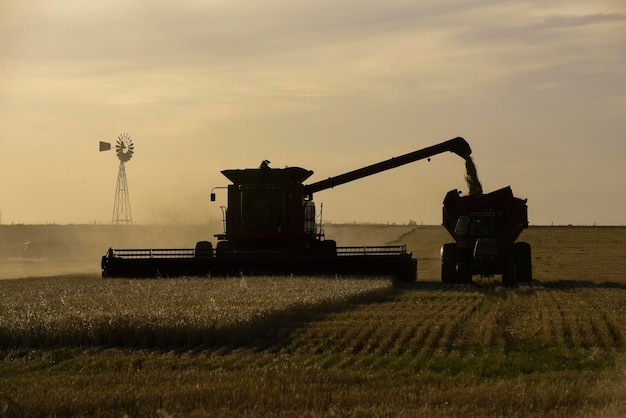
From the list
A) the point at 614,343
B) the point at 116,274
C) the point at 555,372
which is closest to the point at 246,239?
the point at 116,274

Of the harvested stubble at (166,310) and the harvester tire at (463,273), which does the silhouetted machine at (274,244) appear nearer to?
the harvester tire at (463,273)

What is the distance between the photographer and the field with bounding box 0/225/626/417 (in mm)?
12367

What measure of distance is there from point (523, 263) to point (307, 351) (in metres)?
18.7

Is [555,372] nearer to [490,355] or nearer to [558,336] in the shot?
[490,355]

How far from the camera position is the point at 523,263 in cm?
3447

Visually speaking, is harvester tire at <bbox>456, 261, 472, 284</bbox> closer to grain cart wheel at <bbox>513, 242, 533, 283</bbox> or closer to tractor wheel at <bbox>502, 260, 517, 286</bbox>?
tractor wheel at <bbox>502, 260, 517, 286</bbox>

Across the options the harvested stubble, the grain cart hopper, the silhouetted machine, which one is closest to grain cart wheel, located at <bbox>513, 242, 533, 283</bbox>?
the grain cart hopper

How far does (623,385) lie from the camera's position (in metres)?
13.1

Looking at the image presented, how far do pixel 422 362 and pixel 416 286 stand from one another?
53.4 ft

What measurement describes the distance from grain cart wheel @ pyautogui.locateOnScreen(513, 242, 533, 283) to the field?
5.19 meters

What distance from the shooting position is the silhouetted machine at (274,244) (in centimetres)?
3412

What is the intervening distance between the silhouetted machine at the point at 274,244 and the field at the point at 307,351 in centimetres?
484

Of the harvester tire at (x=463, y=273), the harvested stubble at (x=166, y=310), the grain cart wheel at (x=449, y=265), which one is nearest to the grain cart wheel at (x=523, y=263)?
the harvester tire at (x=463, y=273)

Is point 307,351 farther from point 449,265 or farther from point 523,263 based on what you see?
point 523,263
